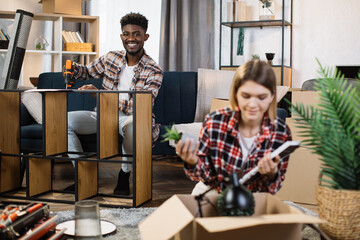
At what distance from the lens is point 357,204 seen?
1.02 metres

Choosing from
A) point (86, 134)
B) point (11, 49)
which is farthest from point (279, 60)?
point (11, 49)

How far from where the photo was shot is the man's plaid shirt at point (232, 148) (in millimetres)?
1287

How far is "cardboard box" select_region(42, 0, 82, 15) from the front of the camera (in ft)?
16.1

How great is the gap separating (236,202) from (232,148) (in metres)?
0.40

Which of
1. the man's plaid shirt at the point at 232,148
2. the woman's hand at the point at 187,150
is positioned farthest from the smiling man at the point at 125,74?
the woman's hand at the point at 187,150

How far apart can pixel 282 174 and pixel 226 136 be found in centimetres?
20

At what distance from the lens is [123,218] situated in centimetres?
207

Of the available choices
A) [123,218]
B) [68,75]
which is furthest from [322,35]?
[123,218]

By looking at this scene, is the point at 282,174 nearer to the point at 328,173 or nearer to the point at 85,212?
the point at 328,173

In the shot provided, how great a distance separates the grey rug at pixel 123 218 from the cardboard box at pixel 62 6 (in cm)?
331

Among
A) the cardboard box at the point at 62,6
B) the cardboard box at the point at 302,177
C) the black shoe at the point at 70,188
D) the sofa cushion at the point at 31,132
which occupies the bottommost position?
the black shoe at the point at 70,188

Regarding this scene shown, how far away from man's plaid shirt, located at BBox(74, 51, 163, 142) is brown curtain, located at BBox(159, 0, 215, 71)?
1.79 meters

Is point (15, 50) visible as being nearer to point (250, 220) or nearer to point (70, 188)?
point (70, 188)

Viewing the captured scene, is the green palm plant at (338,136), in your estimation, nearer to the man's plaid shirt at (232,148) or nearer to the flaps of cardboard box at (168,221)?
the man's plaid shirt at (232,148)
